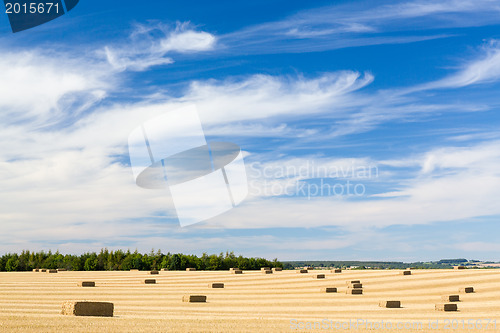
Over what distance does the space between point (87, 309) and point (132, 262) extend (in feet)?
289

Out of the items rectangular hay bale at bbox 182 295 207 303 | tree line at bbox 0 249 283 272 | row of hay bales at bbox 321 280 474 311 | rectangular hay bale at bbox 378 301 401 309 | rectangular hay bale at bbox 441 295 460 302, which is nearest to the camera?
row of hay bales at bbox 321 280 474 311

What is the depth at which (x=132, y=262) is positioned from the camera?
10781 cm

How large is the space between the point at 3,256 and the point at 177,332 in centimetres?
11348

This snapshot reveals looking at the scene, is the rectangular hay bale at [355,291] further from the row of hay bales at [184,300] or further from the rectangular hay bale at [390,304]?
the rectangular hay bale at [390,304]

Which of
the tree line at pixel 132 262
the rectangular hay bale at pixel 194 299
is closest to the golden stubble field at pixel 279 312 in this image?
the rectangular hay bale at pixel 194 299

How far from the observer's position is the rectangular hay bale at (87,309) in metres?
21.8

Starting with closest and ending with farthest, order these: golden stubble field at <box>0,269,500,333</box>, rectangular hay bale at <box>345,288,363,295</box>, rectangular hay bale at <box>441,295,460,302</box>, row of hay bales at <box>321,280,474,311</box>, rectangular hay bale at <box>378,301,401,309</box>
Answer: golden stubble field at <box>0,269,500,333</box> < row of hay bales at <box>321,280,474,311</box> < rectangular hay bale at <box>378,301,401,309</box> < rectangular hay bale at <box>441,295,460,302</box> < rectangular hay bale at <box>345,288,363,295</box>

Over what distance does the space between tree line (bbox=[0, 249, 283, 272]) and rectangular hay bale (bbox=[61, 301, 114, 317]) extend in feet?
274

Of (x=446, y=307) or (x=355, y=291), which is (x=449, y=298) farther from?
(x=355, y=291)

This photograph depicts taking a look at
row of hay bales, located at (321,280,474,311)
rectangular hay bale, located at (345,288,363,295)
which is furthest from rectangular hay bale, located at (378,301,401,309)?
rectangular hay bale, located at (345,288,363,295)

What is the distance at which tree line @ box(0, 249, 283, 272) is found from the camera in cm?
10631

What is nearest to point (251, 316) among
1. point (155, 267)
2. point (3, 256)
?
point (155, 267)

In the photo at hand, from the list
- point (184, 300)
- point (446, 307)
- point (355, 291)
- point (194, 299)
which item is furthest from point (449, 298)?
point (184, 300)

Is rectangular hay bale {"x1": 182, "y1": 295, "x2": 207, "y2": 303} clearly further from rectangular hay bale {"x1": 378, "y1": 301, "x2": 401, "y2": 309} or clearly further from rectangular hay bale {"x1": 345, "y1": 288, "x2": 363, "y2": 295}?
rectangular hay bale {"x1": 345, "y1": 288, "x2": 363, "y2": 295}
